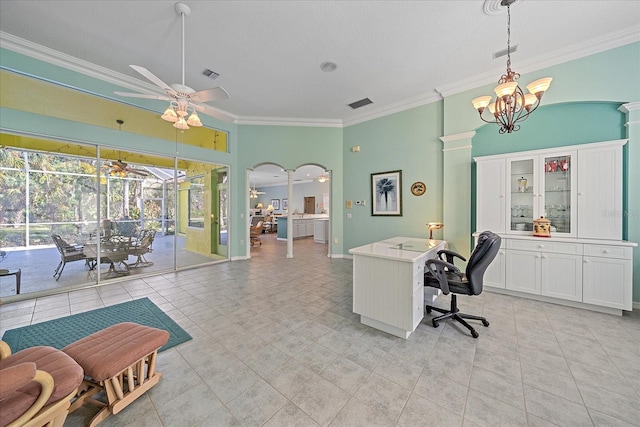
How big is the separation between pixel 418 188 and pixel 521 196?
165cm

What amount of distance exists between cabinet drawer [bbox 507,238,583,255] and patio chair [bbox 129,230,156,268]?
652cm

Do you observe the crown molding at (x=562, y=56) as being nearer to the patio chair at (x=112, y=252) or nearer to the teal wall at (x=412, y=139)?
the teal wall at (x=412, y=139)

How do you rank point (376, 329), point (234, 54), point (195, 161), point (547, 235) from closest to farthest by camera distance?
point (376, 329), point (547, 235), point (234, 54), point (195, 161)

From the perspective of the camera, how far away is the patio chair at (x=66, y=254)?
3840 millimetres

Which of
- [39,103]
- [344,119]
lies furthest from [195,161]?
[344,119]

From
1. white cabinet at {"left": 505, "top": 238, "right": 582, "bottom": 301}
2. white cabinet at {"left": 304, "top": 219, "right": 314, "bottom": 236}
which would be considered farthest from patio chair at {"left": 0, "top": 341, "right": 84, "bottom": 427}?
white cabinet at {"left": 304, "top": 219, "right": 314, "bottom": 236}

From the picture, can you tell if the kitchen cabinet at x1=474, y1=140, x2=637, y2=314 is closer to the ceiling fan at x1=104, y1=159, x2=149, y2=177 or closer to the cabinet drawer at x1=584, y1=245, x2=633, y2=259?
the cabinet drawer at x1=584, y1=245, x2=633, y2=259

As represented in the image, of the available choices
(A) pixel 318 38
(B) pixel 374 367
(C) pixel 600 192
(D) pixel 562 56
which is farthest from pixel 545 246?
(A) pixel 318 38

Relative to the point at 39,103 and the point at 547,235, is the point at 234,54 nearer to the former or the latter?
the point at 39,103

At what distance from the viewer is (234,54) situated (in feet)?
11.3

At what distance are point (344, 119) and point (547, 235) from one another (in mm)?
4562

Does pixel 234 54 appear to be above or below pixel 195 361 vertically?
above

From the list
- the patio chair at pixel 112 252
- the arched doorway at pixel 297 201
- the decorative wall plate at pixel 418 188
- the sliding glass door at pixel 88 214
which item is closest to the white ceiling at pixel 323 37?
the sliding glass door at pixel 88 214

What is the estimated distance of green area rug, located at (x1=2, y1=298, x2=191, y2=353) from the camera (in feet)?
7.38
